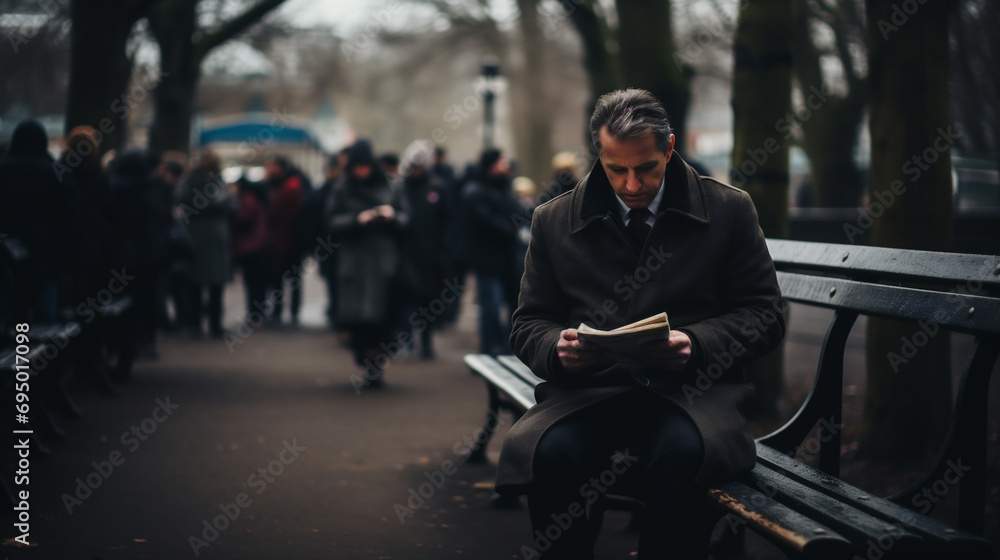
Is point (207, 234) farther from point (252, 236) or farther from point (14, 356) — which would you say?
point (14, 356)

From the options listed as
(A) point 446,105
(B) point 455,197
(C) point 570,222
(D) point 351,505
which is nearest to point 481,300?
(B) point 455,197

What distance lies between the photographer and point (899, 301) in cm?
377

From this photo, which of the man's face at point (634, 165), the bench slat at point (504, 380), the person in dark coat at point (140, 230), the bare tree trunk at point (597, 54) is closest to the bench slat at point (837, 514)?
the man's face at point (634, 165)

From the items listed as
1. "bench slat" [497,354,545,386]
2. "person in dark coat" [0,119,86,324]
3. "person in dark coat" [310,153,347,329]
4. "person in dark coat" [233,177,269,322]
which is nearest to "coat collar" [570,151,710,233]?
"bench slat" [497,354,545,386]

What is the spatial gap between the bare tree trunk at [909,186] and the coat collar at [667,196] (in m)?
2.26

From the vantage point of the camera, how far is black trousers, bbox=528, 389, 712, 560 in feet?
11.5

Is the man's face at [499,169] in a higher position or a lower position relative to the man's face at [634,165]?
lower

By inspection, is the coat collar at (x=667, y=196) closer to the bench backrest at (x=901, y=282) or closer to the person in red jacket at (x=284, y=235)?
the bench backrest at (x=901, y=282)

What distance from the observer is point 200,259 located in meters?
12.9

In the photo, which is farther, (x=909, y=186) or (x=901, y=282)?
(x=909, y=186)

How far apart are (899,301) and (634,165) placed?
940 mm

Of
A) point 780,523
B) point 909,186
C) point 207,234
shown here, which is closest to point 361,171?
point 207,234

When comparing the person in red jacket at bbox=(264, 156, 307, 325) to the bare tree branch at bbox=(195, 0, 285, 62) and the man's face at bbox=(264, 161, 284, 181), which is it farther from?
the bare tree branch at bbox=(195, 0, 285, 62)

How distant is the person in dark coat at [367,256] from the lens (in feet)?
30.9
